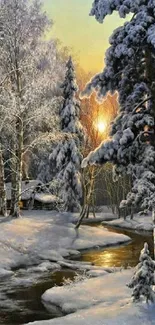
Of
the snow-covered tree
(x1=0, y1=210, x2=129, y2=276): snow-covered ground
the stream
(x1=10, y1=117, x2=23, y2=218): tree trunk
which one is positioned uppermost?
the snow-covered tree

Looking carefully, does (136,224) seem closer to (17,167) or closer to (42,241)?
(17,167)

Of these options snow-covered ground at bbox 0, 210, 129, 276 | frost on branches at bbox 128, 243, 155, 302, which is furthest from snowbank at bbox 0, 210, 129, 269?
frost on branches at bbox 128, 243, 155, 302

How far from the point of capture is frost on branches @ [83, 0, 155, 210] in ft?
35.1

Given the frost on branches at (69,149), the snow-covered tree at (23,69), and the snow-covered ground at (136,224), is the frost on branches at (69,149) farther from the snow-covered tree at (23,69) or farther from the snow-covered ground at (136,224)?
the snow-covered tree at (23,69)

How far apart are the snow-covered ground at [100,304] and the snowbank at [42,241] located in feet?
20.0

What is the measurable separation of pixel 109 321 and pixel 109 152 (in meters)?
4.11

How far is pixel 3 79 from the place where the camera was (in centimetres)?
2538

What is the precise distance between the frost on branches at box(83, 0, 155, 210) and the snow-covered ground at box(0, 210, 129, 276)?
1034 centimetres

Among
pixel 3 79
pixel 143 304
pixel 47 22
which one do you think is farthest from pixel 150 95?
pixel 47 22

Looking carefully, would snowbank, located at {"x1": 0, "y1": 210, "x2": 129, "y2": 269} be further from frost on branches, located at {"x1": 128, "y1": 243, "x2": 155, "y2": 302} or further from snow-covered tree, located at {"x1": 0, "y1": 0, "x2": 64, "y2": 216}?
frost on branches, located at {"x1": 128, "y1": 243, "x2": 155, "y2": 302}

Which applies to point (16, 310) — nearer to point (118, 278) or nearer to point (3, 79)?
point (118, 278)

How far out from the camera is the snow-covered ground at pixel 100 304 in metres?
10.8

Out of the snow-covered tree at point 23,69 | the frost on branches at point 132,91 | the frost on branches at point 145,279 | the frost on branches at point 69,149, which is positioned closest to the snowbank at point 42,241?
the snow-covered tree at point 23,69

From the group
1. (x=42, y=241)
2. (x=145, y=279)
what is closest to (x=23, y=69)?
(x=42, y=241)
